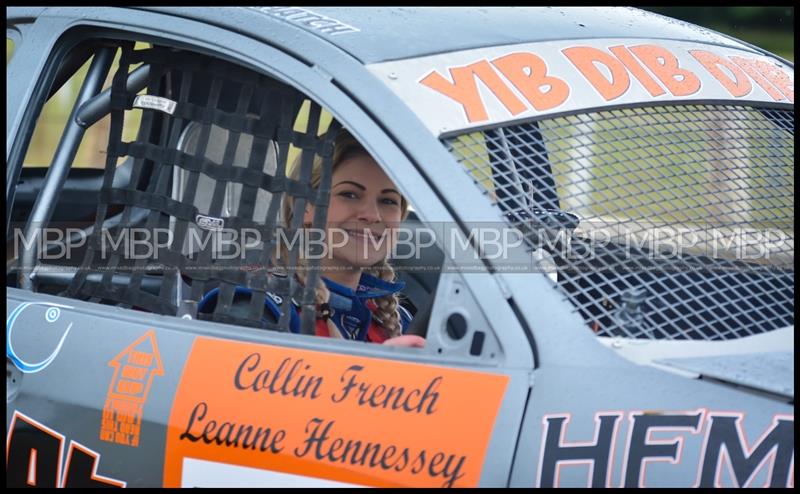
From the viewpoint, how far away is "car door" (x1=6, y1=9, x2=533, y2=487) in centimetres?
183

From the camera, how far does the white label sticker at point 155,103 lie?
240 cm

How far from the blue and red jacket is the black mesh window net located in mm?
19

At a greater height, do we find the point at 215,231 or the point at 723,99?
the point at 723,99

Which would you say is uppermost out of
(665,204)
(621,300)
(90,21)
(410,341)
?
(90,21)

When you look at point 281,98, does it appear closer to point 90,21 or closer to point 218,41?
point 218,41

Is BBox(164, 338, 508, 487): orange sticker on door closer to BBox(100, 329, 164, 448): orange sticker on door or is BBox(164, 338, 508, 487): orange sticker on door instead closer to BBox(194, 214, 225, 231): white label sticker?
BBox(100, 329, 164, 448): orange sticker on door

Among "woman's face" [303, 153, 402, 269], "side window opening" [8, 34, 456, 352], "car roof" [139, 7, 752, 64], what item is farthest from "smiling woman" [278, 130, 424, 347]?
"car roof" [139, 7, 752, 64]

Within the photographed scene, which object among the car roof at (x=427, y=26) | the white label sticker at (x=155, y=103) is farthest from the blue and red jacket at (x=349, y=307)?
the car roof at (x=427, y=26)

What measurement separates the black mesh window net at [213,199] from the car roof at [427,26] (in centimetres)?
14

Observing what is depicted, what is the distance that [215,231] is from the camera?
230 cm

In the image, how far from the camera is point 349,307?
101 inches

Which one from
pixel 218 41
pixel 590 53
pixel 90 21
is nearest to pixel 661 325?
pixel 590 53

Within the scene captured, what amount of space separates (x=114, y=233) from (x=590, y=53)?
1.19m

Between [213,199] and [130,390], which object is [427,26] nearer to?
[213,199]
